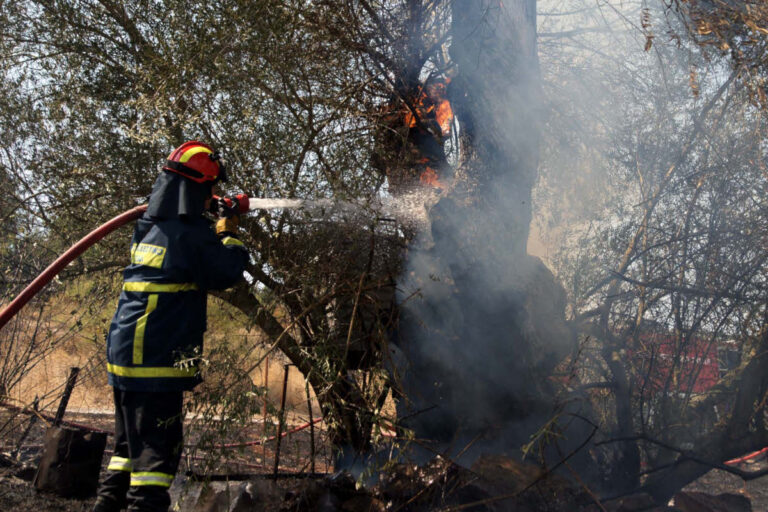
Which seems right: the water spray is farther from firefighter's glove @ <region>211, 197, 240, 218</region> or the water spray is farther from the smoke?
the smoke

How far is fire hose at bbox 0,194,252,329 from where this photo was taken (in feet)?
10.5

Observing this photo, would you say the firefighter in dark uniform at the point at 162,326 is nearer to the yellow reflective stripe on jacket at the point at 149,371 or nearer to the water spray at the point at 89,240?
the yellow reflective stripe on jacket at the point at 149,371

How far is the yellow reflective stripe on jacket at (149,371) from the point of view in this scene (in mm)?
2836

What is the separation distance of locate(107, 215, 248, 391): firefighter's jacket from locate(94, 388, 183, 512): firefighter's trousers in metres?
0.10

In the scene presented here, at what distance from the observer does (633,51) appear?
640cm

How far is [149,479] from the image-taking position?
2.72 meters

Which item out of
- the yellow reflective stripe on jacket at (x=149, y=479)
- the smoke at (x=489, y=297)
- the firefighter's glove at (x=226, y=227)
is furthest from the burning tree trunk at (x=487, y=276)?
the yellow reflective stripe on jacket at (x=149, y=479)

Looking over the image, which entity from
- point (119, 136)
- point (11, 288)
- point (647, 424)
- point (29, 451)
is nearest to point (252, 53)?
point (119, 136)

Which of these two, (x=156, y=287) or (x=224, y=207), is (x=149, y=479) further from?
(x=224, y=207)

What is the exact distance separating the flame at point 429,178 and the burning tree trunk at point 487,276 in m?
0.25

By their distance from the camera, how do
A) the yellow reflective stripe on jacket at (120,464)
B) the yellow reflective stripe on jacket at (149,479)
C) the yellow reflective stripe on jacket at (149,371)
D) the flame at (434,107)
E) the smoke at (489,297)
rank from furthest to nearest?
1. the flame at (434,107)
2. the smoke at (489,297)
3. the yellow reflective stripe on jacket at (120,464)
4. the yellow reflective stripe on jacket at (149,371)
5. the yellow reflective stripe on jacket at (149,479)

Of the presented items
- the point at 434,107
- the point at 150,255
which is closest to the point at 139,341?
the point at 150,255

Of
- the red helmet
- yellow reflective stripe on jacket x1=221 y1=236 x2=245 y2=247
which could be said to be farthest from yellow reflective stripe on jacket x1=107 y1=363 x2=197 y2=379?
the red helmet

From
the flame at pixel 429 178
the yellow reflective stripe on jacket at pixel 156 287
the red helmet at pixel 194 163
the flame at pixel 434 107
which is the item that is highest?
the flame at pixel 434 107
